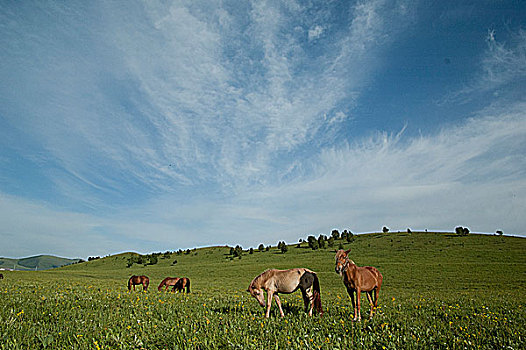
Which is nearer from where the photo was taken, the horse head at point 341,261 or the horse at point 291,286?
the horse head at point 341,261

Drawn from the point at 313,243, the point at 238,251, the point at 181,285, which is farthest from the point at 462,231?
the point at 181,285

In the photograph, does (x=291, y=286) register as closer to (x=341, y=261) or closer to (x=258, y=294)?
(x=258, y=294)

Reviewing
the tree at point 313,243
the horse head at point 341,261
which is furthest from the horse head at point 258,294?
the tree at point 313,243

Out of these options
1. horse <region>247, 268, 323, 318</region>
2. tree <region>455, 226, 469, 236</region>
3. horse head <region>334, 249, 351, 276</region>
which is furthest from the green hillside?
horse head <region>334, 249, 351, 276</region>

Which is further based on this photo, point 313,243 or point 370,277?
point 313,243

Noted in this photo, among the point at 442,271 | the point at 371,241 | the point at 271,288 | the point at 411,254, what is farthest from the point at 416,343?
the point at 371,241

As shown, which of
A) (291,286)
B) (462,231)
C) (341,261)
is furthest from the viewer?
(462,231)

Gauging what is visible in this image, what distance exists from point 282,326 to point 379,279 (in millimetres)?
5290

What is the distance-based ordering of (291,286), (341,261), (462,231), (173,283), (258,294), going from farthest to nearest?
(462,231), (173,283), (258,294), (291,286), (341,261)

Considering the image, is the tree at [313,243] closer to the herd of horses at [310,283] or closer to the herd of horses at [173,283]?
the herd of horses at [173,283]

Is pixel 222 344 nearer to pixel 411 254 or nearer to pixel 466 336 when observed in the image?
pixel 466 336

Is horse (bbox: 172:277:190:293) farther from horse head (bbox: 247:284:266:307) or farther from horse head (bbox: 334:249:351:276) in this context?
horse head (bbox: 334:249:351:276)

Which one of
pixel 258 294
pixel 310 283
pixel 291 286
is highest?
pixel 310 283

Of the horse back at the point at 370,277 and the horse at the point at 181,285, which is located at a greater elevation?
the horse back at the point at 370,277
